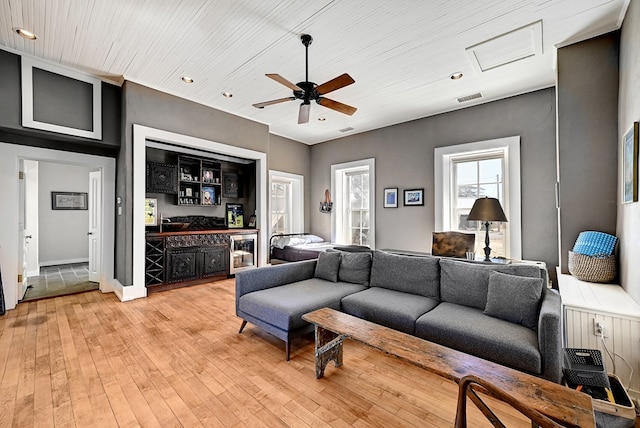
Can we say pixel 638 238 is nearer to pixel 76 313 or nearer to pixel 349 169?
pixel 349 169

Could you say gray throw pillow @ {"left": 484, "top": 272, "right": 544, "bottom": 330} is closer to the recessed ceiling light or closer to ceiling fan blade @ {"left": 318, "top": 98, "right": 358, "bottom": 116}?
ceiling fan blade @ {"left": 318, "top": 98, "right": 358, "bottom": 116}

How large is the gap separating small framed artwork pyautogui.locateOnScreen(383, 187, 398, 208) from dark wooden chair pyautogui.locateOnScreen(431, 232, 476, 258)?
1152 millimetres

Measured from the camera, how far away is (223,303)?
12.9ft

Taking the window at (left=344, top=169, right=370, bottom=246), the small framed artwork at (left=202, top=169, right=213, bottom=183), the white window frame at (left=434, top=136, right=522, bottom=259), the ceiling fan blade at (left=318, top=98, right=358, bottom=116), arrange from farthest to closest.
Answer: the window at (left=344, top=169, right=370, bottom=246)
the small framed artwork at (left=202, top=169, right=213, bottom=183)
the white window frame at (left=434, top=136, right=522, bottom=259)
the ceiling fan blade at (left=318, top=98, right=358, bottom=116)

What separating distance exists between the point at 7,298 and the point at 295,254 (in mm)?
4169

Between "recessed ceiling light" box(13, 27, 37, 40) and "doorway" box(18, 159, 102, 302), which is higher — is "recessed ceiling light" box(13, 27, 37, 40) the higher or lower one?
the higher one

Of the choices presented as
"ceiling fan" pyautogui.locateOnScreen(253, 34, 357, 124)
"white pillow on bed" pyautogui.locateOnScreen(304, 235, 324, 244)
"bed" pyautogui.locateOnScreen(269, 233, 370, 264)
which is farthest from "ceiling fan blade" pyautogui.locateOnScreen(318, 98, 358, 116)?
"white pillow on bed" pyautogui.locateOnScreen(304, 235, 324, 244)

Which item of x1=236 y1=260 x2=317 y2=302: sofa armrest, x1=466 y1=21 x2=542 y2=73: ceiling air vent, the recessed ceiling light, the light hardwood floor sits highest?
the recessed ceiling light

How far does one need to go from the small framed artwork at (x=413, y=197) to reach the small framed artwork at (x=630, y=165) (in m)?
2.87

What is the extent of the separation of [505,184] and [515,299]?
2.76 meters

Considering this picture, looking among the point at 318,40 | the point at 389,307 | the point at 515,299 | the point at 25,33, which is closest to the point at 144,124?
the point at 25,33

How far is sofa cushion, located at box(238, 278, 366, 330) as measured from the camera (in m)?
2.51

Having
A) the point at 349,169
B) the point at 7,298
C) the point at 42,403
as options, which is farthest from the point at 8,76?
the point at 349,169

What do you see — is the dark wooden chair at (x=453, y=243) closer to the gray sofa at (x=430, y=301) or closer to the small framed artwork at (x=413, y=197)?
the small framed artwork at (x=413, y=197)
